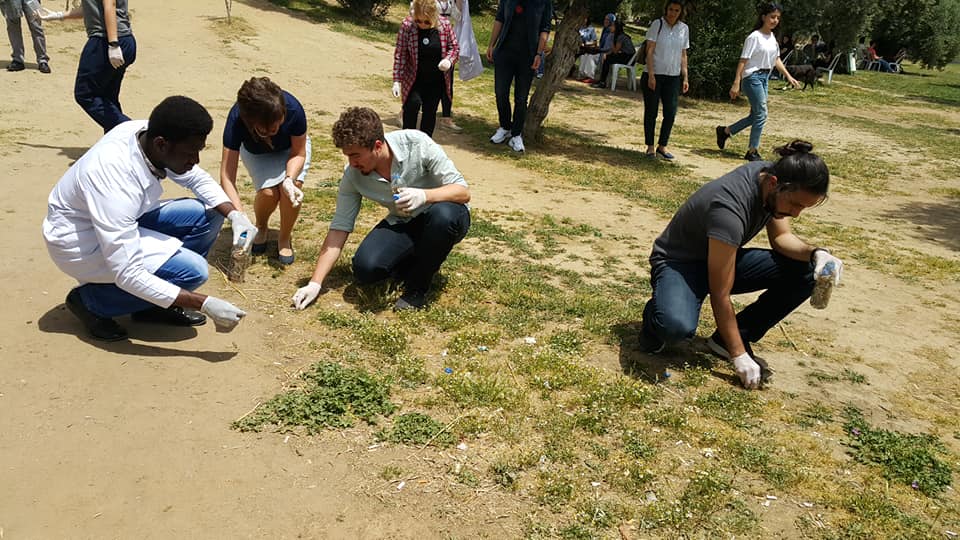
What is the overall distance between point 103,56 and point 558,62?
4713 mm

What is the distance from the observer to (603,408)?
334cm

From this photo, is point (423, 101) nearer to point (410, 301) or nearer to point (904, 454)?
point (410, 301)

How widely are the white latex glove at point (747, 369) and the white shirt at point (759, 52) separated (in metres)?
6.08

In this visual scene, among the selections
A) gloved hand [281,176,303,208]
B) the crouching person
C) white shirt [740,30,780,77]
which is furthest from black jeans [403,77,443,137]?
the crouching person

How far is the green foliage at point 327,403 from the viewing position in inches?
122

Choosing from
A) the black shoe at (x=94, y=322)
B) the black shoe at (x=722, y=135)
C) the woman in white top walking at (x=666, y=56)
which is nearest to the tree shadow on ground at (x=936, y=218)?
the black shoe at (x=722, y=135)

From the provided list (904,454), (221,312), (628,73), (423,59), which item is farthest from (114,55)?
(628,73)

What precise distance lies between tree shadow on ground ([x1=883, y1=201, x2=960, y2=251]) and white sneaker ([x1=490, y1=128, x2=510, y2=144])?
418 centimetres

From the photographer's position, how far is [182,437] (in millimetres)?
2922

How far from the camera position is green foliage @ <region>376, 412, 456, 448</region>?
120 inches

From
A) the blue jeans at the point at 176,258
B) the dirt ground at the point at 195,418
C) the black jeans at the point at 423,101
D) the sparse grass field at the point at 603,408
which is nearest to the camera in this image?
the dirt ground at the point at 195,418

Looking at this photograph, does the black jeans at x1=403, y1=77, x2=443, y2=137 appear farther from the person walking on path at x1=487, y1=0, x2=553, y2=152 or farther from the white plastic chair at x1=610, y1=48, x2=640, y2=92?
the white plastic chair at x1=610, y1=48, x2=640, y2=92

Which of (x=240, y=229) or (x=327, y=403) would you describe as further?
(x=240, y=229)

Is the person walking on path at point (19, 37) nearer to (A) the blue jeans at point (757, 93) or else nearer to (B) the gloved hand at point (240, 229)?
(B) the gloved hand at point (240, 229)
